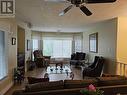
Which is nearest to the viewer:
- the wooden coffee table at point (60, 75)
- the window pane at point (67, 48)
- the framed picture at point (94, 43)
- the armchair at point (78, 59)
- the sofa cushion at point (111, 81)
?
the sofa cushion at point (111, 81)

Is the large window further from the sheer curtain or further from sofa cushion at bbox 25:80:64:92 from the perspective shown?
sofa cushion at bbox 25:80:64:92

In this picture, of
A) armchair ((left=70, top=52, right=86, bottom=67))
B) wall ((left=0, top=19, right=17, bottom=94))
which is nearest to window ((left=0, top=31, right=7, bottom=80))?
wall ((left=0, top=19, right=17, bottom=94))

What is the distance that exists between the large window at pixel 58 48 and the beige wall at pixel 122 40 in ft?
26.2

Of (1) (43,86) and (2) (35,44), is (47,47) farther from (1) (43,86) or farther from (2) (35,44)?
(1) (43,86)

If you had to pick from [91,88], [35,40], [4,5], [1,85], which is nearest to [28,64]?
[35,40]

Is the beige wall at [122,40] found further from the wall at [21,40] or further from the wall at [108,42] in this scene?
the wall at [21,40]

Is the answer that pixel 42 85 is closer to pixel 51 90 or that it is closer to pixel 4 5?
pixel 51 90

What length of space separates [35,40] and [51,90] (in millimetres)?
10990

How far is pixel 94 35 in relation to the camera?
9.84 metres

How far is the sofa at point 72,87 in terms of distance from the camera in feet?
10.2

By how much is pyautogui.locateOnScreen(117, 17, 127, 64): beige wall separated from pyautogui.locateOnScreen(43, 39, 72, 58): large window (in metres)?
7.98

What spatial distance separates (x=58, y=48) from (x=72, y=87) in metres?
11.4

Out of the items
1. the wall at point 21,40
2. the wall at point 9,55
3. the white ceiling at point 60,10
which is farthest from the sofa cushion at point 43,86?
the wall at point 21,40

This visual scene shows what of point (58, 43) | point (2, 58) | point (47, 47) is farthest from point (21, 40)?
point (58, 43)
